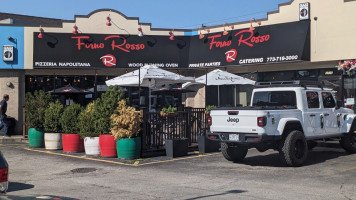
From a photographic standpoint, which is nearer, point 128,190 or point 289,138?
point 128,190

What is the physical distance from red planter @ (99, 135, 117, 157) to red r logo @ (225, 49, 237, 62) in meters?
9.51

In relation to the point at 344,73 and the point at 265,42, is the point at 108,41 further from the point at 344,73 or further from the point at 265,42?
the point at 344,73

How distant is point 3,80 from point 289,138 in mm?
15245

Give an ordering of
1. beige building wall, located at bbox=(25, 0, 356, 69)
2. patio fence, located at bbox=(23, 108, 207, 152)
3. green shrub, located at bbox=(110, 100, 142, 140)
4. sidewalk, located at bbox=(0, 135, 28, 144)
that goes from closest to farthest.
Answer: green shrub, located at bbox=(110, 100, 142, 140) → patio fence, located at bbox=(23, 108, 207, 152) → beige building wall, located at bbox=(25, 0, 356, 69) → sidewalk, located at bbox=(0, 135, 28, 144)

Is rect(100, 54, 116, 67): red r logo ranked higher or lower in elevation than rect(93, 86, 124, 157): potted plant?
higher

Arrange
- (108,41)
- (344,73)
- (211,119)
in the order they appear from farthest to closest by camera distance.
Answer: (108,41) → (344,73) → (211,119)

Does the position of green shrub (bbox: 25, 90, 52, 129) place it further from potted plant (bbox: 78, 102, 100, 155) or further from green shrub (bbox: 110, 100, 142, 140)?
green shrub (bbox: 110, 100, 142, 140)

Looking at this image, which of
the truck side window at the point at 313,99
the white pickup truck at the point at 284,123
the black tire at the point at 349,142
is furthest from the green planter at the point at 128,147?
the black tire at the point at 349,142

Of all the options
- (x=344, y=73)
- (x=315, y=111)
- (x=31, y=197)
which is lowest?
(x=31, y=197)

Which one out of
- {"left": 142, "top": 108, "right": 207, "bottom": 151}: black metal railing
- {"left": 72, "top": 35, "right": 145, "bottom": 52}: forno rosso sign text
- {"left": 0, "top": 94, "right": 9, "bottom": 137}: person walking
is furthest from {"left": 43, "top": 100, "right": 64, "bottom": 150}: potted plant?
{"left": 72, "top": 35, "right": 145, "bottom": 52}: forno rosso sign text

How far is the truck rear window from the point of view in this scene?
11.4 m

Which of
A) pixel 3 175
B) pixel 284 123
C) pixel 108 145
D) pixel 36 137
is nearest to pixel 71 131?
pixel 36 137

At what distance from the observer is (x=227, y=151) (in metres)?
11.6

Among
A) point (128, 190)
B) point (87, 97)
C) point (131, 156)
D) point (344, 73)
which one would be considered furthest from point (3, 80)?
point (344, 73)
